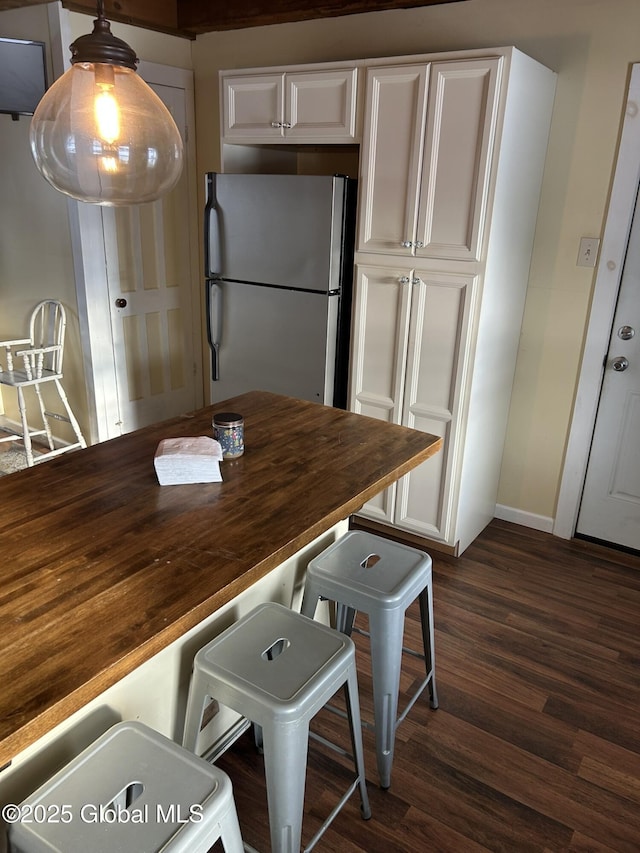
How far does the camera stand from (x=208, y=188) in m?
3.13

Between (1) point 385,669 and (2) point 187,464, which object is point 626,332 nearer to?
(1) point 385,669

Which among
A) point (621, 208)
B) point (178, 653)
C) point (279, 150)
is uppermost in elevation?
point (279, 150)

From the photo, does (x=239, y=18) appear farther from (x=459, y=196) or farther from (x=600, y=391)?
(x=600, y=391)

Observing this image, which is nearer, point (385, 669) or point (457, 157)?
point (385, 669)

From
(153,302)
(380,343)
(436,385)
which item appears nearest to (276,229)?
(380,343)

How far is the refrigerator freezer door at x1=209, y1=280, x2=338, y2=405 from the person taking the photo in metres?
2.94

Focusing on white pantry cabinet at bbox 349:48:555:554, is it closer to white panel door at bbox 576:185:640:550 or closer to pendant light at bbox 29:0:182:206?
white panel door at bbox 576:185:640:550

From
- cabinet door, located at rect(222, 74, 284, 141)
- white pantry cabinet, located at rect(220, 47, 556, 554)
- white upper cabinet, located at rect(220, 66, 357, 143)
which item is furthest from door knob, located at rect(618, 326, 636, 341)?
cabinet door, located at rect(222, 74, 284, 141)

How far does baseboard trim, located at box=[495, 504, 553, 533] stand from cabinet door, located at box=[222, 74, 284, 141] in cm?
215

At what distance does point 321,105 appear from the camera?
276cm

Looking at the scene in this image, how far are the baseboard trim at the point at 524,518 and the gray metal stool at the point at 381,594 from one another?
4.83 feet

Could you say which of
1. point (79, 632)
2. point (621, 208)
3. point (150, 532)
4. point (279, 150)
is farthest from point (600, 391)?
point (79, 632)

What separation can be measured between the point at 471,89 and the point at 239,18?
5.64 feet

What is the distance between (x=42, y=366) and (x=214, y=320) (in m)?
1.17
